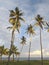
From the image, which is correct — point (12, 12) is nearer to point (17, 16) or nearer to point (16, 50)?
point (17, 16)

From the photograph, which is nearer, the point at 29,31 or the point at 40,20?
the point at 40,20

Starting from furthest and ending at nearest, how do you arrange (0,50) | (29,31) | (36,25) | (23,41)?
(23,41) → (0,50) → (29,31) → (36,25)

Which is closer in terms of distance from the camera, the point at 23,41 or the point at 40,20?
the point at 40,20

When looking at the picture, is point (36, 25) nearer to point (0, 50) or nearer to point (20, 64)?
point (20, 64)

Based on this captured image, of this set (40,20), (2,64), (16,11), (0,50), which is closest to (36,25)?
(40,20)

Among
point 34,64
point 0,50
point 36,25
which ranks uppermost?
point 36,25

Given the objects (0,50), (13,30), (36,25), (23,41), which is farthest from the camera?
(23,41)

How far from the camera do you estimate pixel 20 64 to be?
98312 mm

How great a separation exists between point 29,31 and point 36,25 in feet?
62.4

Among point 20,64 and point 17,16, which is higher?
point 17,16

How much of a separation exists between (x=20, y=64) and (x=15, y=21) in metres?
33.6

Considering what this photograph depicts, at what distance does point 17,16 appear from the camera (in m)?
71.4

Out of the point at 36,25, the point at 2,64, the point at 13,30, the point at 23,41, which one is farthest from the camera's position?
the point at 23,41

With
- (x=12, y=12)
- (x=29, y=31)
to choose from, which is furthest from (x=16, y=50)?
(x=12, y=12)
